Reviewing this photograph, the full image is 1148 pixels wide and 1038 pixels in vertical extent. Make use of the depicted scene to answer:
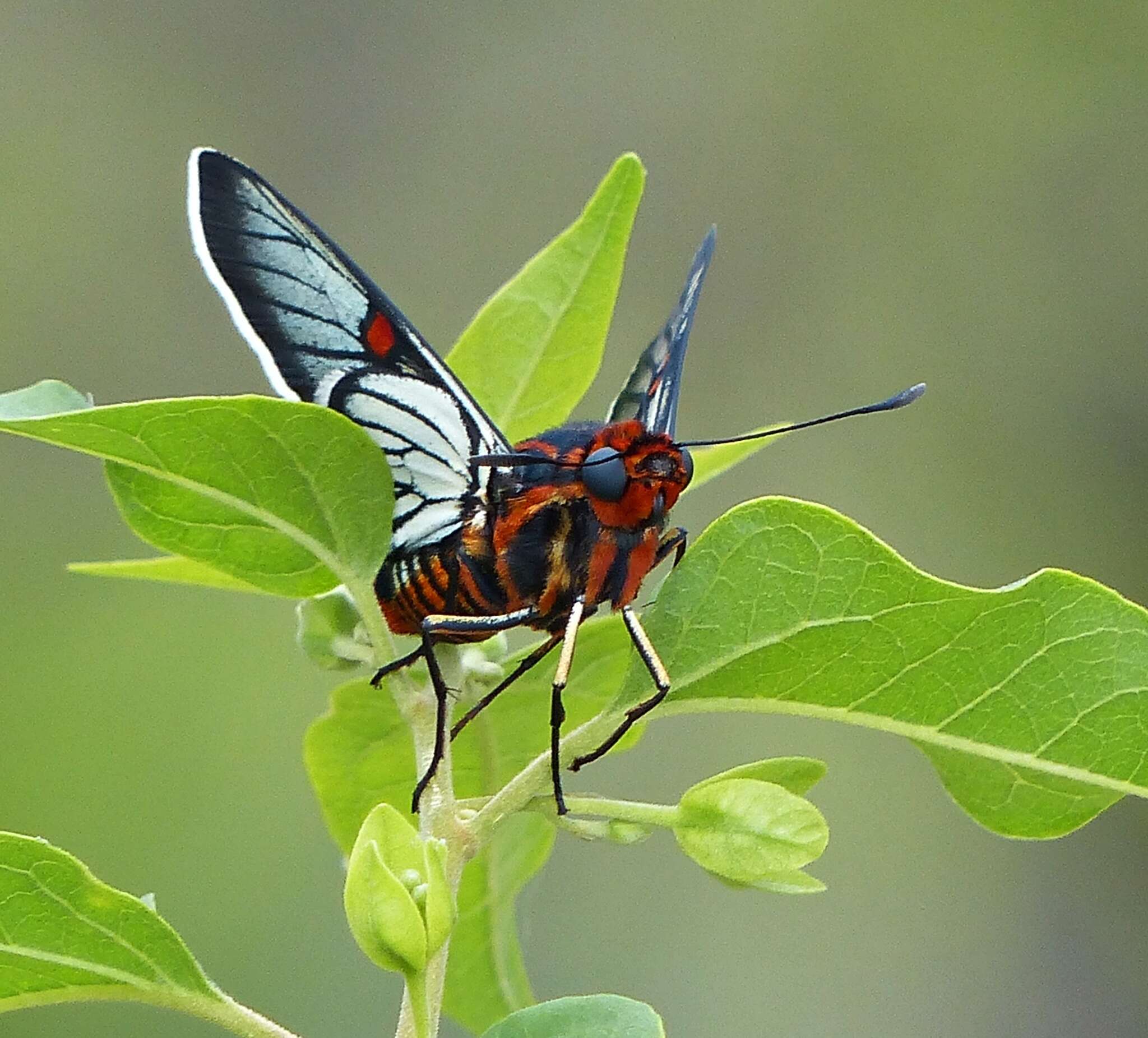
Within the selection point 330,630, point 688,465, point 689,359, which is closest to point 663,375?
point 688,465

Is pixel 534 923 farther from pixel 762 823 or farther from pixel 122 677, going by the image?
pixel 762 823

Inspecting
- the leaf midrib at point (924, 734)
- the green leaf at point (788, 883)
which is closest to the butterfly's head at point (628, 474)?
the leaf midrib at point (924, 734)

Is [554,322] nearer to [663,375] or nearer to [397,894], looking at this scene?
[663,375]

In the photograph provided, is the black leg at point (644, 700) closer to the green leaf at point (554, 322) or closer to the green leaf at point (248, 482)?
the green leaf at point (248, 482)

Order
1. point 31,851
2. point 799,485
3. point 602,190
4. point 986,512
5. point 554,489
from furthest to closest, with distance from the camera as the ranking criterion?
point 986,512
point 799,485
point 602,190
point 554,489
point 31,851

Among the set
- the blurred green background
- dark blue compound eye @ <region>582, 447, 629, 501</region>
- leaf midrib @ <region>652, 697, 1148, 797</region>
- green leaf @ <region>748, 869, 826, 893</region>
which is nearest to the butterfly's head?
dark blue compound eye @ <region>582, 447, 629, 501</region>

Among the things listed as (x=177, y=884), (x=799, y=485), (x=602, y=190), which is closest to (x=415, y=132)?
(x=799, y=485)
